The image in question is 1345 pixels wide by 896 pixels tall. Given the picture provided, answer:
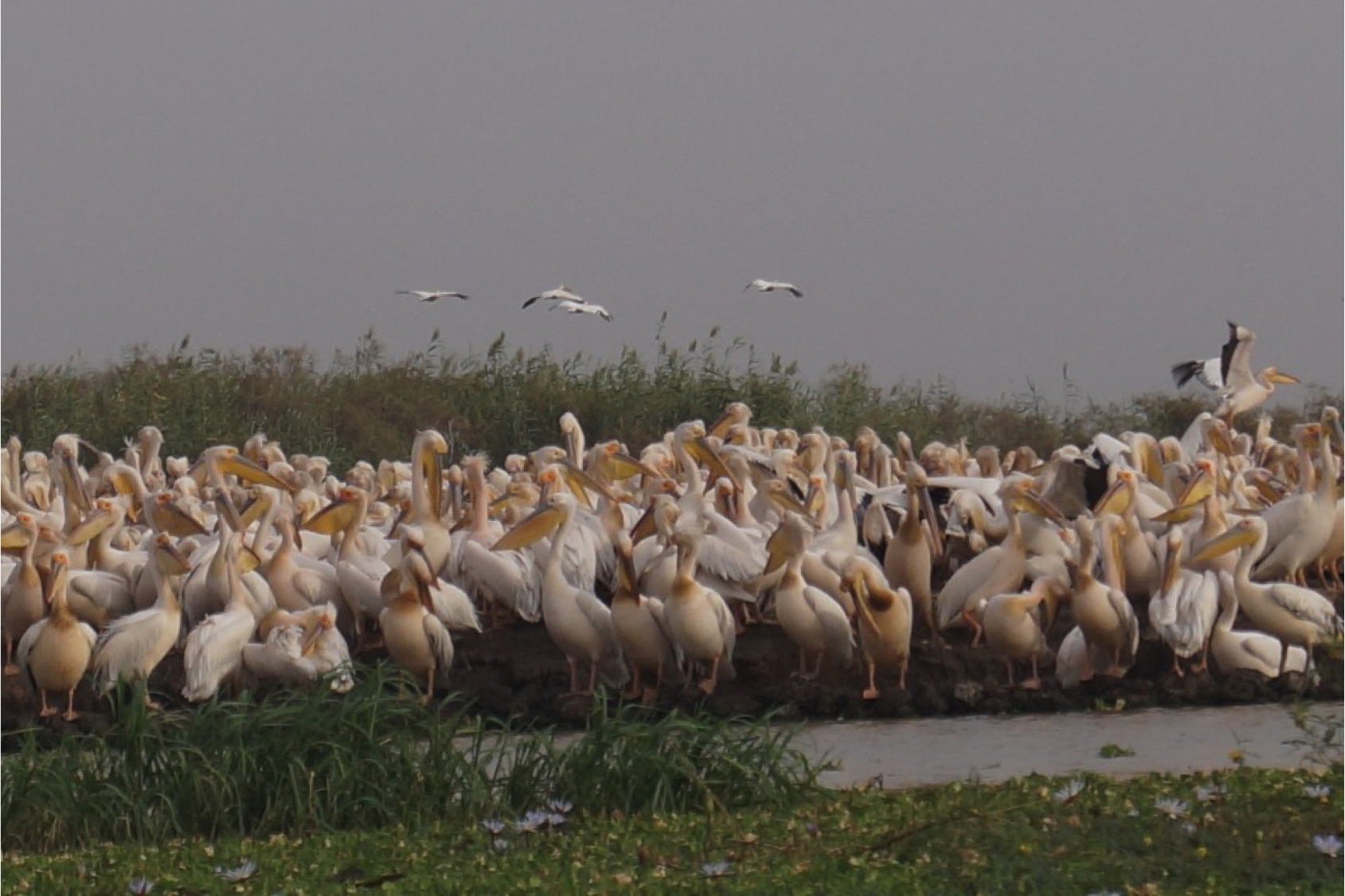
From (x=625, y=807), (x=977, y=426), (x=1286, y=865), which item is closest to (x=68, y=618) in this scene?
(x=625, y=807)

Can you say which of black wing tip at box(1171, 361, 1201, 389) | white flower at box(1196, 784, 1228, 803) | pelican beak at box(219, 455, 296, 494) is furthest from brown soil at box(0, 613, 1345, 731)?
black wing tip at box(1171, 361, 1201, 389)

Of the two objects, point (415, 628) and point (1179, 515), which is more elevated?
point (1179, 515)

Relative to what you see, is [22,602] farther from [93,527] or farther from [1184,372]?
[1184,372]

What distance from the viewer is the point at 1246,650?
938 cm

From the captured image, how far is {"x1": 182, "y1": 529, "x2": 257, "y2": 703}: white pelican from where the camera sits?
29.9 ft

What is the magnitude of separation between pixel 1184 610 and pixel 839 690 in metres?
1.48

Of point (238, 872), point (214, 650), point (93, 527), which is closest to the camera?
point (238, 872)

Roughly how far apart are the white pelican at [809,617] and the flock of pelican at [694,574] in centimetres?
1

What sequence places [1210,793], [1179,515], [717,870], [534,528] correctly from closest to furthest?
[717,870] < [1210,793] < [534,528] < [1179,515]

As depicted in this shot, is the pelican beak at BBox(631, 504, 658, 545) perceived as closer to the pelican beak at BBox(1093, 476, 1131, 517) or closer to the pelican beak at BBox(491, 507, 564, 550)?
the pelican beak at BBox(491, 507, 564, 550)

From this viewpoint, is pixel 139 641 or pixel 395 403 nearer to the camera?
pixel 139 641

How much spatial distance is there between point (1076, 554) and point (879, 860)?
3888mm

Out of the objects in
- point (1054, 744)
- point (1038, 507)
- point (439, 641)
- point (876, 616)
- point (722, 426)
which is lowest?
point (1054, 744)

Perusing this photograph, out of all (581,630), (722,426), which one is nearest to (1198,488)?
(581,630)
